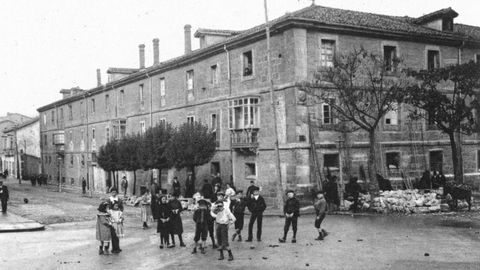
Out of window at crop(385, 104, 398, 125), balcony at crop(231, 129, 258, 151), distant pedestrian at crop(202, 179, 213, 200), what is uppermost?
window at crop(385, 104, 398, 125)

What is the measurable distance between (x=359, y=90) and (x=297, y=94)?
3.03 meters

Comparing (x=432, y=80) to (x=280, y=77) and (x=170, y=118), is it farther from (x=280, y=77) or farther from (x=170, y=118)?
(x=170, y=118)

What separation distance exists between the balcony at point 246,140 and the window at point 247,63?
3.07 metres

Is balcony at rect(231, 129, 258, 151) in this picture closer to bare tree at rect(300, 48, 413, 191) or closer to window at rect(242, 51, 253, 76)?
window at rect(242, 51, 253, 76)

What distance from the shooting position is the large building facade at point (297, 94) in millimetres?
24203

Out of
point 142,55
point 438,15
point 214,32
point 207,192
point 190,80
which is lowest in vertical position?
point 207,192

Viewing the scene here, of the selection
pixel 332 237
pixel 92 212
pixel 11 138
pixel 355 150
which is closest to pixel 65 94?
pixel 11 138

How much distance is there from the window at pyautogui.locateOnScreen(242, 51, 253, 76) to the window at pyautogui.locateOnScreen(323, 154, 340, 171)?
19.5ft

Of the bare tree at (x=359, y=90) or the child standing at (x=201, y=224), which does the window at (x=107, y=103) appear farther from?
the child standing at (x=201, y=224)

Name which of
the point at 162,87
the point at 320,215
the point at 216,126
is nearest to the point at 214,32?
the point at 216,126

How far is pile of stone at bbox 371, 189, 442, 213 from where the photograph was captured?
2059 centimetres

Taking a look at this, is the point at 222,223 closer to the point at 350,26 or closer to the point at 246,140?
the point at 246,140

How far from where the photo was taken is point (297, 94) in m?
24.0

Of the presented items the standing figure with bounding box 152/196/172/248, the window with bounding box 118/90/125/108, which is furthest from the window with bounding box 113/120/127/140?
the standing figure with bounding box 152/196/172/248
